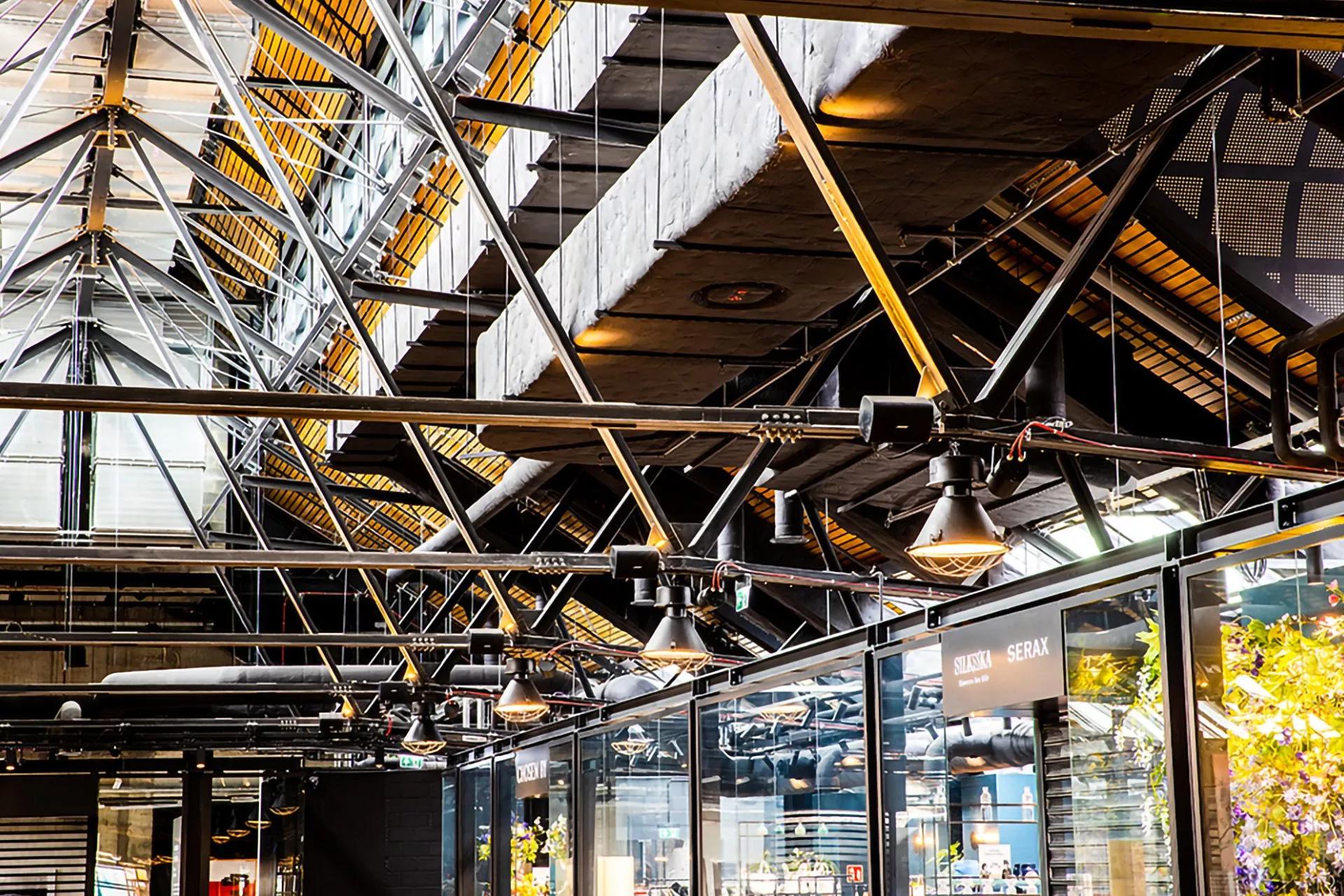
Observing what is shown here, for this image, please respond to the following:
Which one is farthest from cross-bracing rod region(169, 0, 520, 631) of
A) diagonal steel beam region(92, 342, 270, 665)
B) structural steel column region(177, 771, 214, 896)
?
structural steel column region(177, 771, 214, 896)

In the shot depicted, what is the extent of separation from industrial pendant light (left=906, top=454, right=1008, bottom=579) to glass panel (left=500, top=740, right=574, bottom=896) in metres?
11.8

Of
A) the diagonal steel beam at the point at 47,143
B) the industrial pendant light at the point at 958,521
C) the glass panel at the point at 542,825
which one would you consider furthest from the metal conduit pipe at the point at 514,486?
the industrial pendant light at the point at 958,521

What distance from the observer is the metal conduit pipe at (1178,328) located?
8750mm

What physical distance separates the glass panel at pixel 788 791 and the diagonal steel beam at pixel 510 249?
316 centimetres

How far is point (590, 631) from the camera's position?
21.1 meters

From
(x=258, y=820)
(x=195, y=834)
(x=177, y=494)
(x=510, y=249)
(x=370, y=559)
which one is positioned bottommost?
(x=195, y=834)

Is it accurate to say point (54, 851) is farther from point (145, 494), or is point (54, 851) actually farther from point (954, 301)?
point (954, 301)

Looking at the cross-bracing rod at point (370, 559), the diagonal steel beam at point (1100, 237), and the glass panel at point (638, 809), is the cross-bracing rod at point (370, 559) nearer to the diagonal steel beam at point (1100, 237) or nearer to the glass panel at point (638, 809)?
the diagonal steel beam at point (1100, 237)

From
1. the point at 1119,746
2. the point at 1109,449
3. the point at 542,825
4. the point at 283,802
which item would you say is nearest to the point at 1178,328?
the point at 1119,746

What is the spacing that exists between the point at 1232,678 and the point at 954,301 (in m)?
4.00

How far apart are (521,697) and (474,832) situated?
1223 cm

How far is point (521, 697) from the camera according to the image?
1238 cm

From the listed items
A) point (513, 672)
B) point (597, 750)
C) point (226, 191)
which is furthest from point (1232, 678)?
point (597, 750)

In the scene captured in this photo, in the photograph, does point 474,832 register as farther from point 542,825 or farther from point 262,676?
point 542,825
